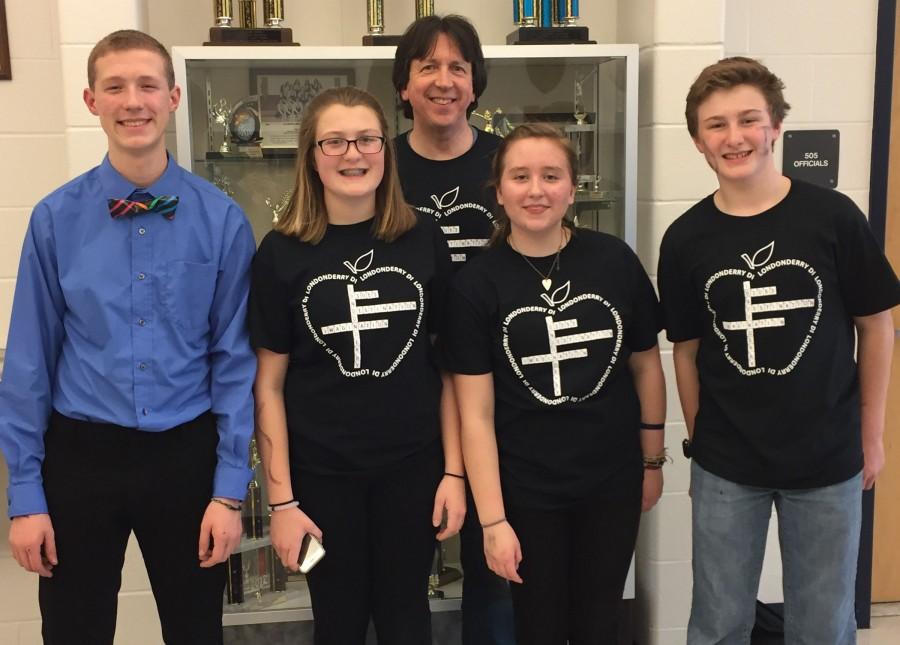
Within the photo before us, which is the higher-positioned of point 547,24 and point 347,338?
point 547,24

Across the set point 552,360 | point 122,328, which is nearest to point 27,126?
point 122,328

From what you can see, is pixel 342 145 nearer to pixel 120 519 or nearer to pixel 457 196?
pixel 457 196

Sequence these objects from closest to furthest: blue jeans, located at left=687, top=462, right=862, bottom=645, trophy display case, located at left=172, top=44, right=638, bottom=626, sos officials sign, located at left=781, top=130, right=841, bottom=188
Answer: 1. blue jeans, located at left=687, top=462, right=862, bottom=645
2. trophy display case, located at left=172, top=44, right=638, bottom=626
3. sos officials sign, located at left=781, top=130, right=841, bottom=188

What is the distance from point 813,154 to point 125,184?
1.87 m

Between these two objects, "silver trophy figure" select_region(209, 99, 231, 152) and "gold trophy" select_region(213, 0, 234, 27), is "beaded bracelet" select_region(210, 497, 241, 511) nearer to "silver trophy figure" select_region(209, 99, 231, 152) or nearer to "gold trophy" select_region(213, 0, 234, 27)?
"silver trophy figure" select_region(209, 99, 231, 152)

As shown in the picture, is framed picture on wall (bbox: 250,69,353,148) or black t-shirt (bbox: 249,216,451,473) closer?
black t-shirt (bbox: 249,216,451,473)

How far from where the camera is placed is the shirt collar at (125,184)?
1.59 metres

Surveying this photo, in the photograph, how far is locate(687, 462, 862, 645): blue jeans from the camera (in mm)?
1643

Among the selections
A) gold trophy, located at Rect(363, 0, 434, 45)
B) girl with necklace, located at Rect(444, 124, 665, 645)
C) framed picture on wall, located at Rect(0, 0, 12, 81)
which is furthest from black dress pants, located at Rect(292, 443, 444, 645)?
framed picture on wall, located at Rect(0, 0, 12, 81)

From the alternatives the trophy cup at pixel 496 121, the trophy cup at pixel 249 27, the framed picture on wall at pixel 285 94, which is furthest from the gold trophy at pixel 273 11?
the trophy cup at pixel 496 121

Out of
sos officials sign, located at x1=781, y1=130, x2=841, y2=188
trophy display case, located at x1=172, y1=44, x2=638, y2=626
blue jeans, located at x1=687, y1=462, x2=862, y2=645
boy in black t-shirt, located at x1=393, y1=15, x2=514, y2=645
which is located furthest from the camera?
sos officials sign, located at x1=781, y1=130, x2=841, y2=188

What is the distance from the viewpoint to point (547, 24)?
2312 mm

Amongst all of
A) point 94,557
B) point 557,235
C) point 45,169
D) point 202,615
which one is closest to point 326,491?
point 202,615

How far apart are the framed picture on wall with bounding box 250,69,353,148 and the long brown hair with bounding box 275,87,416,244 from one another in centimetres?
56
